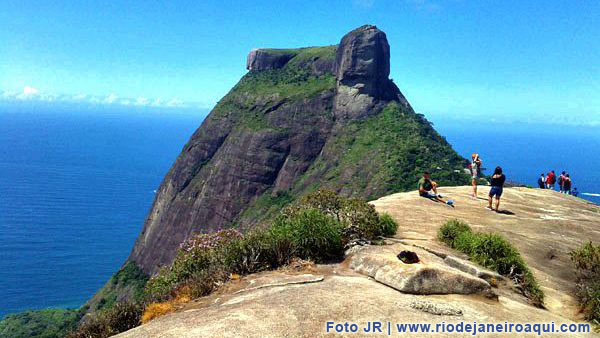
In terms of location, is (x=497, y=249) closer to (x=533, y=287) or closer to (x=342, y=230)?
(x=533, y=287)

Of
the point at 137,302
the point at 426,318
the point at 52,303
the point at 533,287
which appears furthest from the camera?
the point at 52,303

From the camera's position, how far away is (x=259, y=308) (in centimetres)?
797

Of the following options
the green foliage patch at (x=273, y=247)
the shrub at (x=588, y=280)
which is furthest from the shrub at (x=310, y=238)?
the shrub at (x=588, y=280)

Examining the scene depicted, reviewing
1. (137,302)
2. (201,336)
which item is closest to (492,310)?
(201,336)

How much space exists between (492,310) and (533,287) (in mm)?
3978

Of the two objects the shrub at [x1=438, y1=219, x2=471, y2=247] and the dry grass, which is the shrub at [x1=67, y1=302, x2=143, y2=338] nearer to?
the dry grass

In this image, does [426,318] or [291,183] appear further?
[291,183]

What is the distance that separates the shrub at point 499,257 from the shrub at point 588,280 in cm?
116

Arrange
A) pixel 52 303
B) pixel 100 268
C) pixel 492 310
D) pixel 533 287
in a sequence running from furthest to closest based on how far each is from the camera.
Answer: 1. pixel 100 268
2. pixel 52 303
3. pixel 533 287
4. pixel 492 310

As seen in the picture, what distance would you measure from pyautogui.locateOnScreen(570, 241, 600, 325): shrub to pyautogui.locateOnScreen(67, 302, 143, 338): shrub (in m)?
12.3

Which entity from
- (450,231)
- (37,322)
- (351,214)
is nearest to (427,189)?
(450,231)

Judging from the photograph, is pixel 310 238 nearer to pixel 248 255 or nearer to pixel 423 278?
pixel 248 255

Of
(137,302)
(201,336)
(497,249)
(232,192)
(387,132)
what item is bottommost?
(232,192)

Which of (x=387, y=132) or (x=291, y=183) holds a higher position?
(x=387, y=132)
